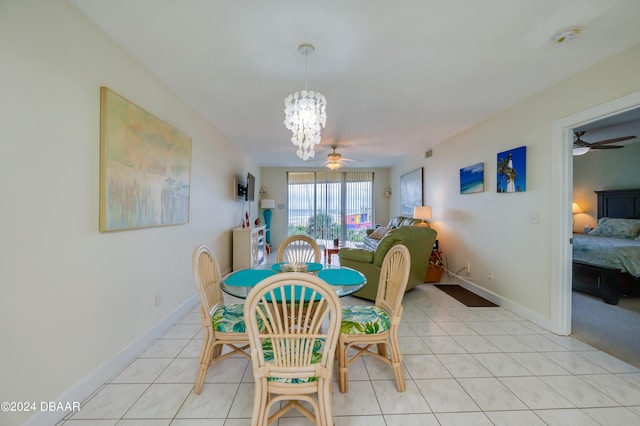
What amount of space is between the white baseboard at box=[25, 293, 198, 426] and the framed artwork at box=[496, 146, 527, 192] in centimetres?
415

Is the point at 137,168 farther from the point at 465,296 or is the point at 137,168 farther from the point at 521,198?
the point at 465,296

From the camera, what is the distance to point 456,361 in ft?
6.90

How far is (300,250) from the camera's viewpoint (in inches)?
111

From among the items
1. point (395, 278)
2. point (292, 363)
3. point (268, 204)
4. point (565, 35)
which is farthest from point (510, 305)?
point (268, 204)

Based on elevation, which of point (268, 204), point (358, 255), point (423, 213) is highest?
point (268, 204)

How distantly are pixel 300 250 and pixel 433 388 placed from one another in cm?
165

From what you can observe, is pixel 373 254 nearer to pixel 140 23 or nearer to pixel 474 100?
pixel 474 100

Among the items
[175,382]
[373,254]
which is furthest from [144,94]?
[373,254]

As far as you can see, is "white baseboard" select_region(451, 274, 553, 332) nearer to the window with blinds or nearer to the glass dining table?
the glass dining table

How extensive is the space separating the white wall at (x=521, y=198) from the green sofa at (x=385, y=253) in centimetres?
86

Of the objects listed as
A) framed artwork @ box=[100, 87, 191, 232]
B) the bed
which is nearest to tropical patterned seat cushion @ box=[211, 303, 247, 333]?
framed artwork @ box=[100, 87, 191, 232]

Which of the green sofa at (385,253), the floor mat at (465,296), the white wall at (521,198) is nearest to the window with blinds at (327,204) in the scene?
the white wall at (521,198)

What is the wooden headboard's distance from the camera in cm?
470

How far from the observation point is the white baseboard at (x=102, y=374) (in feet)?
4.69
